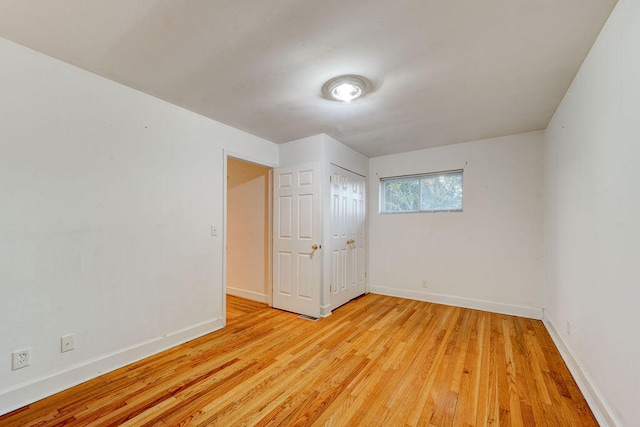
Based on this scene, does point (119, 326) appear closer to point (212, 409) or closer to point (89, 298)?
point (89, 298)

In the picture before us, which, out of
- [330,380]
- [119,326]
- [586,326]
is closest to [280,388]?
[330,380]

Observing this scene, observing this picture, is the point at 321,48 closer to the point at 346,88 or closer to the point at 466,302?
the point at 346,88

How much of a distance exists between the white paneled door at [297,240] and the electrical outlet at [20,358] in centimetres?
235

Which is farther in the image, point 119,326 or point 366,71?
point 119,326

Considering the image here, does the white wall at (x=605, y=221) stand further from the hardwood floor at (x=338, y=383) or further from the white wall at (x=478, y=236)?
the white wall at (x=478, y=236)

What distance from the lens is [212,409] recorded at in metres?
Answer: 1.66

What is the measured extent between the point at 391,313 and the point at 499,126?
2.63m

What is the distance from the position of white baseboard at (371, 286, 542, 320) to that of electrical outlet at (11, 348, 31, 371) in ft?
12.9

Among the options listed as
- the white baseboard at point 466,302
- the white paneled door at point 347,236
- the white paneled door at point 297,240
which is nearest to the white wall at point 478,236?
the white baseboard at point 466,302

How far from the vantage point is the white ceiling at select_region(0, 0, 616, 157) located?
1440 mm

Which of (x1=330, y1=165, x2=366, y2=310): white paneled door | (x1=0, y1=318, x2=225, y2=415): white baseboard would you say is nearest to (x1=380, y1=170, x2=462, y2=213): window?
(x1=330, y1=165, x2=366, y2=310): white paneled door

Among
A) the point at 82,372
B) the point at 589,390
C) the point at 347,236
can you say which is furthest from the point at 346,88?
the point at 82,372

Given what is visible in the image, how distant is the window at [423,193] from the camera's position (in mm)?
3871

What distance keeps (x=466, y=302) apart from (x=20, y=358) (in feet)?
14.5
